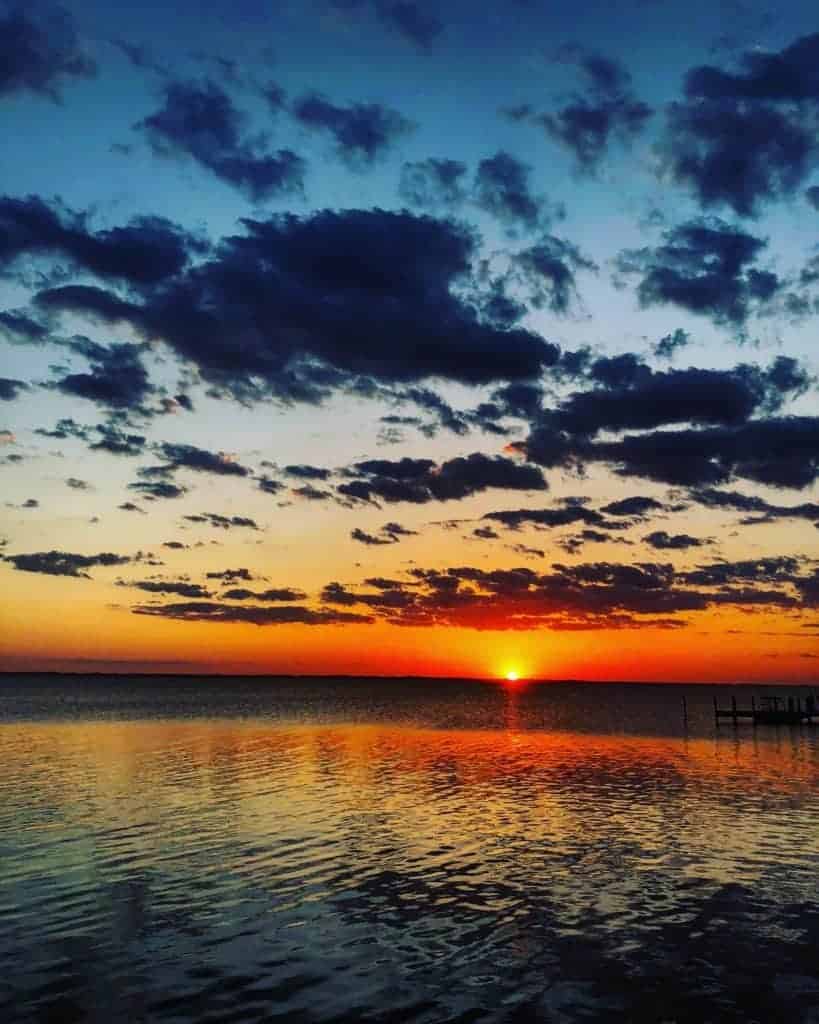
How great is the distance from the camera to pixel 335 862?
32969 millimetres

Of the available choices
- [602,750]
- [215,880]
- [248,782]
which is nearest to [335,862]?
[215,880]

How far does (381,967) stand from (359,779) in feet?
120

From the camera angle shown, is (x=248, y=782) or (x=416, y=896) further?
(x=248, y=782)

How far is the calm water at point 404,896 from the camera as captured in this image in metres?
19.9

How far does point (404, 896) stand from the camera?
92.8 ft

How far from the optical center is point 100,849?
Result: 34.7m

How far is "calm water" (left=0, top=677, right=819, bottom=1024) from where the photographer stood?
19906 millimetres

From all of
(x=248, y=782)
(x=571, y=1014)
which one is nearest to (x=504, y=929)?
(x=571, y=1014)

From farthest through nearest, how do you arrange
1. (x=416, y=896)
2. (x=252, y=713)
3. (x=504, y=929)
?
(x=252, y=713) → (x=416, y=896) → (x=504, y=929)

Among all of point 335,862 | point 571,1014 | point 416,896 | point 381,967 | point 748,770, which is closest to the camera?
point 571,1014

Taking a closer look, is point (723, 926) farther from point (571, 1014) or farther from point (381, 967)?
point (381, 967)

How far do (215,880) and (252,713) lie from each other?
124m

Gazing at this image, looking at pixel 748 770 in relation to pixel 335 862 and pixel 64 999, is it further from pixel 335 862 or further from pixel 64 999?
pixel 64 999

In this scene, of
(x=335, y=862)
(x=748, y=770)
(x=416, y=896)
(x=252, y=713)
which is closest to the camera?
(x=416, y=896)
